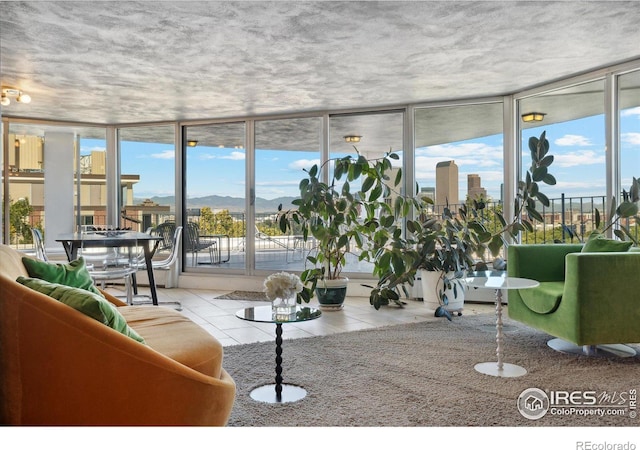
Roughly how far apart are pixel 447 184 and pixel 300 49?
2704mm

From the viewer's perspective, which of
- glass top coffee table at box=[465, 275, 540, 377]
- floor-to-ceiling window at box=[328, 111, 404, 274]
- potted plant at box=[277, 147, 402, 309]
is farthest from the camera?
floor-to-ceiling window at box=[328, 111, 404, 274]

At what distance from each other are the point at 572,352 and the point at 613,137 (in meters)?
2.05

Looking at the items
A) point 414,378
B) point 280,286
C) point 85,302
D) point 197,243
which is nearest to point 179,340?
point 85,302

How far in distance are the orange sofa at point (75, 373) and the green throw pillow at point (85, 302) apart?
44mm

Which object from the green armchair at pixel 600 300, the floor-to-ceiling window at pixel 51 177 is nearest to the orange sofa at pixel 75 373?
the green armchair at pixel 600 300

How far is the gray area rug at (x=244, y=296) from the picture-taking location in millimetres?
5812

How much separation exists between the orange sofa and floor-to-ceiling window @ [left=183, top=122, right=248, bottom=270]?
4951mm

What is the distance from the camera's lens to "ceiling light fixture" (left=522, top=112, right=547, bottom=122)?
5.18 metres

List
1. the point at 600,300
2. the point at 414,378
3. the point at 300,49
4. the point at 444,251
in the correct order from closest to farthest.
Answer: the point at 414,378 < the point at 600,300 < the point at 300,49 < the point at 444,251

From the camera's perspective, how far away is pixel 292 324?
4391 millimetres

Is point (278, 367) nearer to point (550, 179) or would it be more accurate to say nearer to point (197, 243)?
point (550, 179)

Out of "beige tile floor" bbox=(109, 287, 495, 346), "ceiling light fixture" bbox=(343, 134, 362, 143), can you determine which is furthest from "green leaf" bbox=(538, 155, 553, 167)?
"ceiling light fixture" bbox=(343, 134, 362, 143)

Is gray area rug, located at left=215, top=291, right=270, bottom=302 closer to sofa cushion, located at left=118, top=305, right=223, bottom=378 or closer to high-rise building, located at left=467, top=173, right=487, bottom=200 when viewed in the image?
high-rise building, located at left=467, top=173, right=487, bottom=200

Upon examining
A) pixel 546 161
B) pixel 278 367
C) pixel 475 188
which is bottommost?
pixel 278 367
